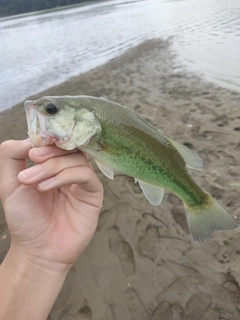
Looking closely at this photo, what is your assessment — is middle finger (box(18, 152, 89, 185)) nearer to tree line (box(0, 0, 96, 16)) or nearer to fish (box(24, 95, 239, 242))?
fish (box(24, 95, 239, 242))

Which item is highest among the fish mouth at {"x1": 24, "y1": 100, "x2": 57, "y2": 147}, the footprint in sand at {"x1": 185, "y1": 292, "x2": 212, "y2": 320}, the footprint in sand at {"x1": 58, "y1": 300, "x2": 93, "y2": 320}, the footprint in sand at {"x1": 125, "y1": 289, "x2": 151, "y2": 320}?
the fish mouth at {"x1": 24, "y1": 100, "x2": 57, "y2": 147}

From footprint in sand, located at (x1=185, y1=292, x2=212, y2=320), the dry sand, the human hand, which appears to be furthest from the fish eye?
footprint in sand, located at (x1=185, y1=292, x2=212, y2=320)

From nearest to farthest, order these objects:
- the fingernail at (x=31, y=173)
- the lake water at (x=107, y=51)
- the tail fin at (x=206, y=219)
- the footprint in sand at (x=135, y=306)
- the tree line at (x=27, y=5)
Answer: the fingernail at (x=31, y=173), the tail fin at (x=206, y=219), the footprint in sand at (x=135, y=306), the lake water at (x=107, y=51), the tree line at (x=27, y=5)

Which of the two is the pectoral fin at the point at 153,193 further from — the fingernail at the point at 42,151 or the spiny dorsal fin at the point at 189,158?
the fingernail at the point at 42,151

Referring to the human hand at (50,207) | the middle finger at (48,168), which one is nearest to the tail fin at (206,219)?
the human hand at (50,207)

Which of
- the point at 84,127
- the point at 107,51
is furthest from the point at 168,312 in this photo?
the point at 107,51

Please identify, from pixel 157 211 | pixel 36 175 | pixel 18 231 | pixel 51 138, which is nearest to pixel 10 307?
pixel 18 231

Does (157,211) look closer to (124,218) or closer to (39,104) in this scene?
(124,218)
